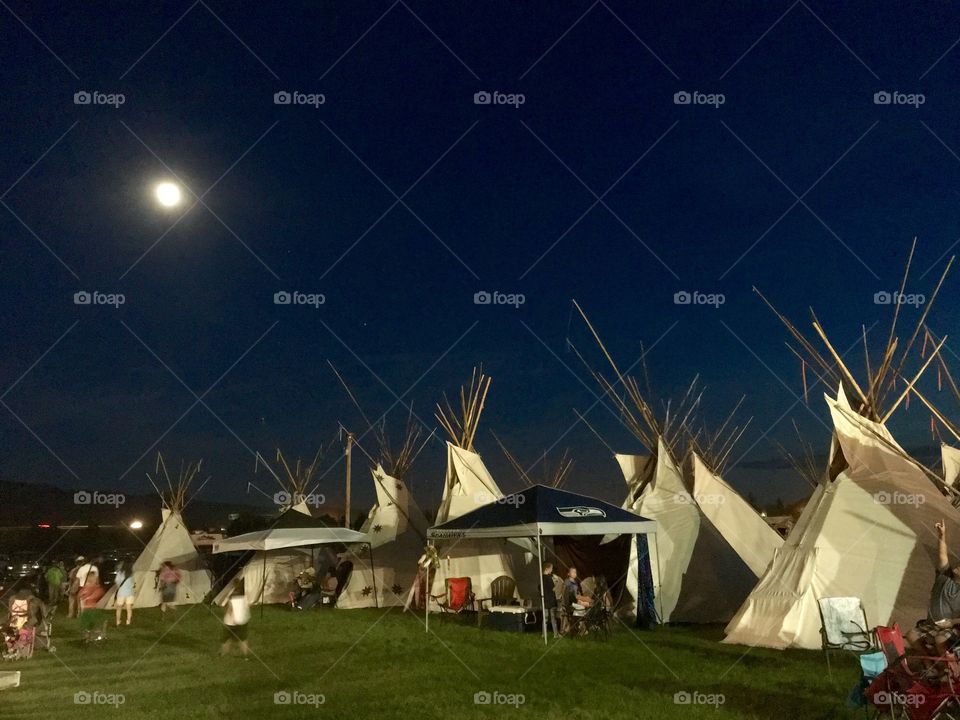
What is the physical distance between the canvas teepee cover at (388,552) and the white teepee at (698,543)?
5.27 metres

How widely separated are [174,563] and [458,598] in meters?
7.62

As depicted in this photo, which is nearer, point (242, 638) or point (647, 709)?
point (647, 709)

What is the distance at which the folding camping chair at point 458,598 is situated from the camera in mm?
14555

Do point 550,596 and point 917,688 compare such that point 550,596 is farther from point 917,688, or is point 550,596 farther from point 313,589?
point 917,688

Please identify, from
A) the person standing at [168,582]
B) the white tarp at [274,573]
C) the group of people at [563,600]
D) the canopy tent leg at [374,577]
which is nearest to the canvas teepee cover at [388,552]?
the canopy tent leg at [374,577]

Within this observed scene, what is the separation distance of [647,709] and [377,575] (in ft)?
37.6

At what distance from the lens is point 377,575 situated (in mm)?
17375

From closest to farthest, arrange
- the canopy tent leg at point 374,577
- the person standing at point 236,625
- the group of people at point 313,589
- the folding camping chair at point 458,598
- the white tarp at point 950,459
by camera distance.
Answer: the person standing at point 236,625, the folding camping chair at point 458,598, the group of people at point 313,589, the canopy tent leg at point 374,577, the white tarp at point 950,459

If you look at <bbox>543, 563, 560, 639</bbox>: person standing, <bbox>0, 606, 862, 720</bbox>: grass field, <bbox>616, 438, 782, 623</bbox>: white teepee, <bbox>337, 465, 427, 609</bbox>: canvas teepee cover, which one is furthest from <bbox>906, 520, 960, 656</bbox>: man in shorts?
<bbox>337, 465, 427, 609</bbox>: canvas teepee cover

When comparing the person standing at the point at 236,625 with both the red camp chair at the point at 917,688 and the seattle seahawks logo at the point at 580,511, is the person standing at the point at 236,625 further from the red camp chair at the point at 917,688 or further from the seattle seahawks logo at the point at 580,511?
the red camp chair at the point at 917,688

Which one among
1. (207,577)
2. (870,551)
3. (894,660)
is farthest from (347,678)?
(207,577)

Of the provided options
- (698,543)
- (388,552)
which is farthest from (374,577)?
(698,543)

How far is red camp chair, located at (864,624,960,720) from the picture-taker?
5.20 m

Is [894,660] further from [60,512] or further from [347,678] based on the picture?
[60,512]
